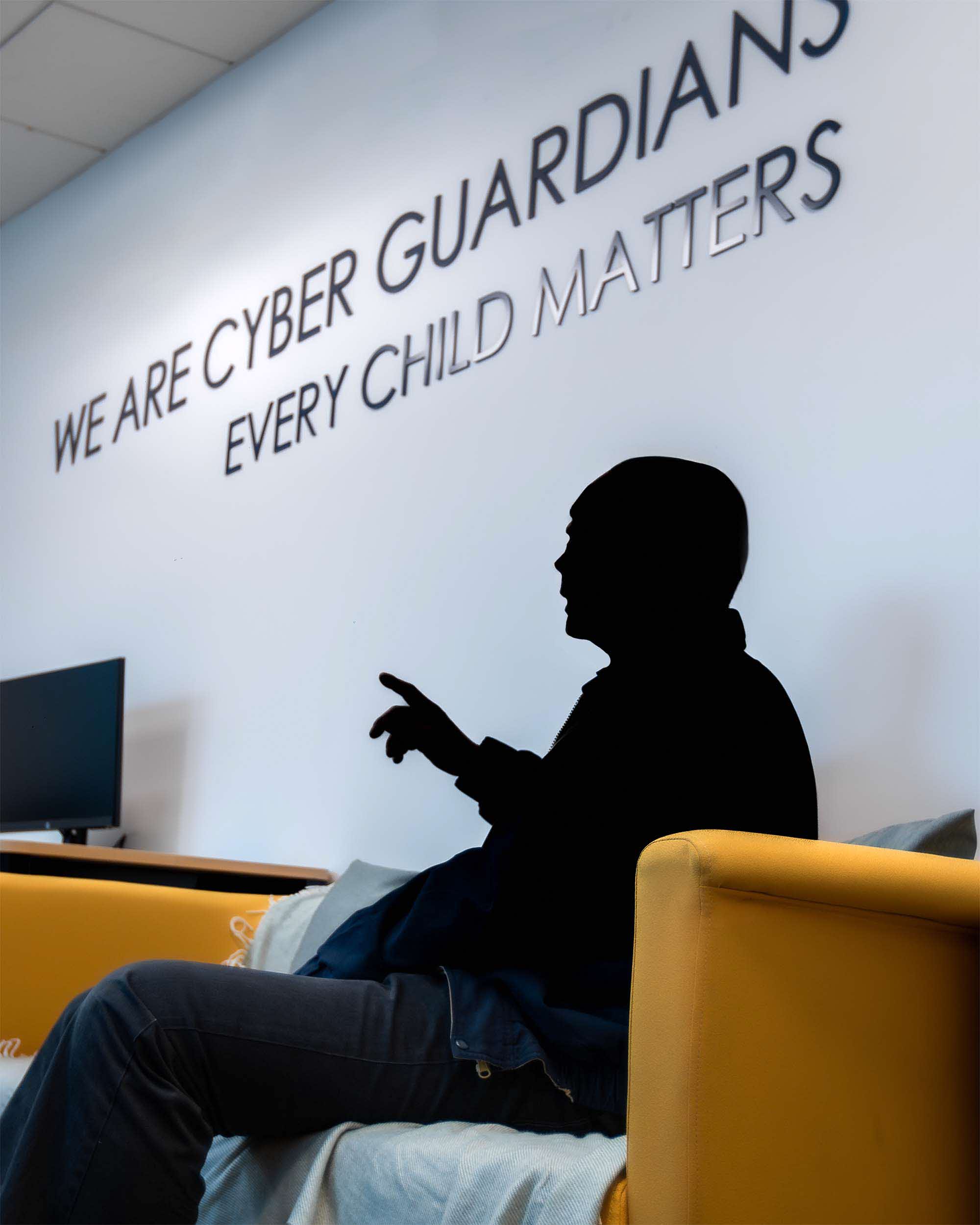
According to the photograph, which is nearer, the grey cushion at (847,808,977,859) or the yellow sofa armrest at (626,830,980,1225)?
the yellow sofa armrest at (626,830,980,1225)

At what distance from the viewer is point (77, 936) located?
2.44 meters

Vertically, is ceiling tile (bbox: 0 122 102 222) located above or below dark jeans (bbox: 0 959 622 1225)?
above

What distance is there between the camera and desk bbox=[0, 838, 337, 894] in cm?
288

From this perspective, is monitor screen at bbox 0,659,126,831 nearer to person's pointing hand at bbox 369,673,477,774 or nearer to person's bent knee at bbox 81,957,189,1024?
person's pointing hand at bbox 369,673,477,774

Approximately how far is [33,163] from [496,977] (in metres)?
4.03

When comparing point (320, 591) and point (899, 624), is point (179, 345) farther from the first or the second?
point (899, 624)

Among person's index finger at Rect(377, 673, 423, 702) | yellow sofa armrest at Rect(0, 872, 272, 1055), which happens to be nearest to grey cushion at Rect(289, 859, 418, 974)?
yellow sofa armrest at Rect(0, 872, 272, 1055)

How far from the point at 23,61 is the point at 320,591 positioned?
2.09 metres

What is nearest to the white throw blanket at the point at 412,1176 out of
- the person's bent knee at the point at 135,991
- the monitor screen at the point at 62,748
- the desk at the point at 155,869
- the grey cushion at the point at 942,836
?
the person's bent knee at the point at 135,991

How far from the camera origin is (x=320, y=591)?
3.31 metres

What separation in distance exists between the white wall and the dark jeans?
82cm

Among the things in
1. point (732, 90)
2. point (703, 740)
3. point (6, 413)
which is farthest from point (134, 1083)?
point (6, 413)

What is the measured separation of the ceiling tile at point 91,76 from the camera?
396 cm

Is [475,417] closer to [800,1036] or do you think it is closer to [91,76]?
[800,1036]
